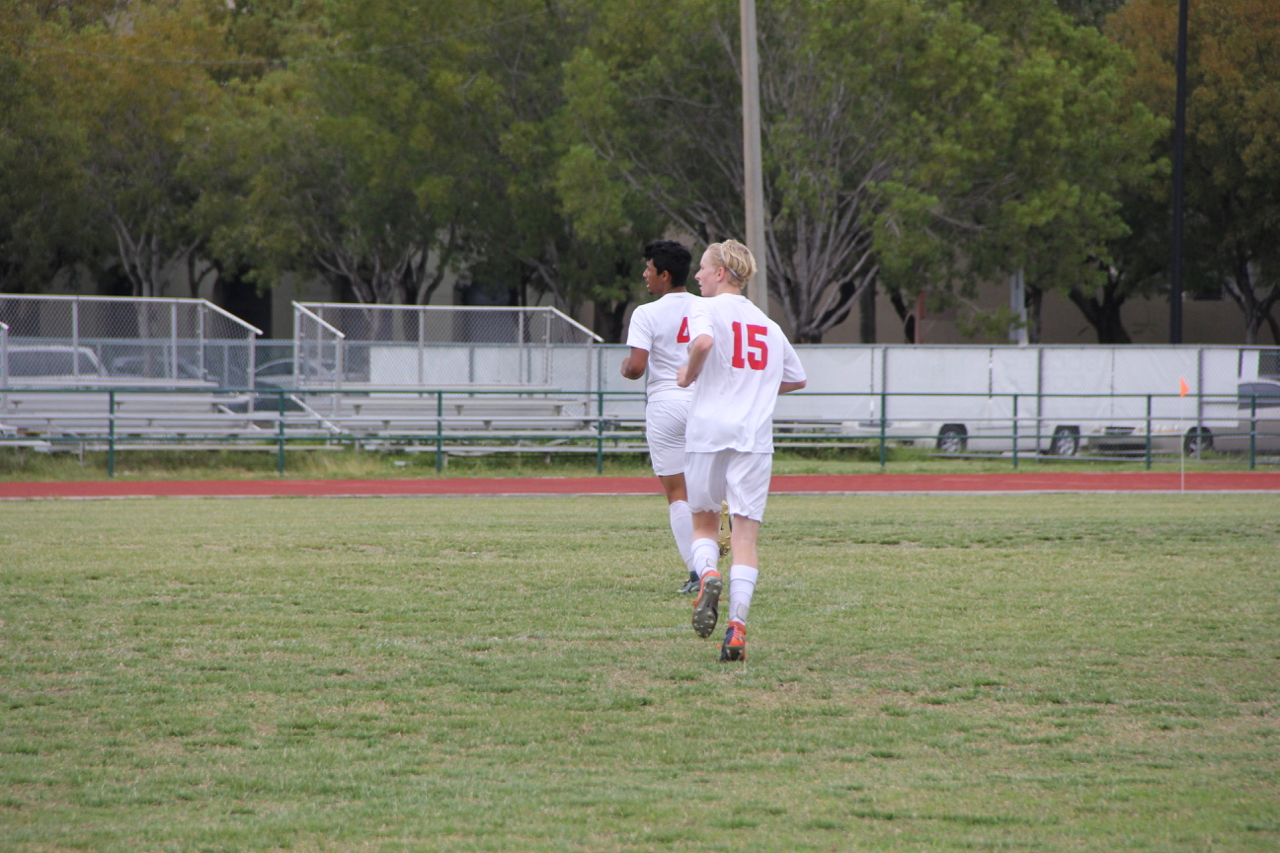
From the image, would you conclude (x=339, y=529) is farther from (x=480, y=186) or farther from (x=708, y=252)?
(x=480, y=186)

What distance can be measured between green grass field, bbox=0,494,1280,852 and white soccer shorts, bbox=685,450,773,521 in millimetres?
709

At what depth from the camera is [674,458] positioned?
7.92 m

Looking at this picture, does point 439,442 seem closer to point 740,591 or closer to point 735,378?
point 735,378

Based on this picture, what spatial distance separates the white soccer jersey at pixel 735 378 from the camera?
20.4 ft

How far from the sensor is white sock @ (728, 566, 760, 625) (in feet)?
20.1

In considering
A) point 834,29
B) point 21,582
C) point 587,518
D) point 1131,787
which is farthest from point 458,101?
point 1131,787

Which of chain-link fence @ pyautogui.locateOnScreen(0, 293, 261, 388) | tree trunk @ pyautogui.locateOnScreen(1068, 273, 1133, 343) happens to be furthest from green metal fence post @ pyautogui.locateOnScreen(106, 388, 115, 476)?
tree trunk @ pyautogui.locateOnScreen(1068, 273, 1133, 343)

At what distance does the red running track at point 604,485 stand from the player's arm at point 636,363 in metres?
10.3

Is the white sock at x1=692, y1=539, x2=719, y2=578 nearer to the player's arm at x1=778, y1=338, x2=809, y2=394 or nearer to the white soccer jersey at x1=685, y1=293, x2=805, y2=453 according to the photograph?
the white soccer jersey at x1=685, y1=293, x2=805, y2=453

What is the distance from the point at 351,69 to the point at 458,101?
3.15m

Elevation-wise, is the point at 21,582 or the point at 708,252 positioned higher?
the point at 708,252

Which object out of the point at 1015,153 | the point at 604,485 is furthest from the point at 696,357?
the point at 1015,153

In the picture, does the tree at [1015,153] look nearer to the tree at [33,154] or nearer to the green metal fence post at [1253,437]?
the green metal fence post at [1253,437]

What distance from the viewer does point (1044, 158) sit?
31.2 m
